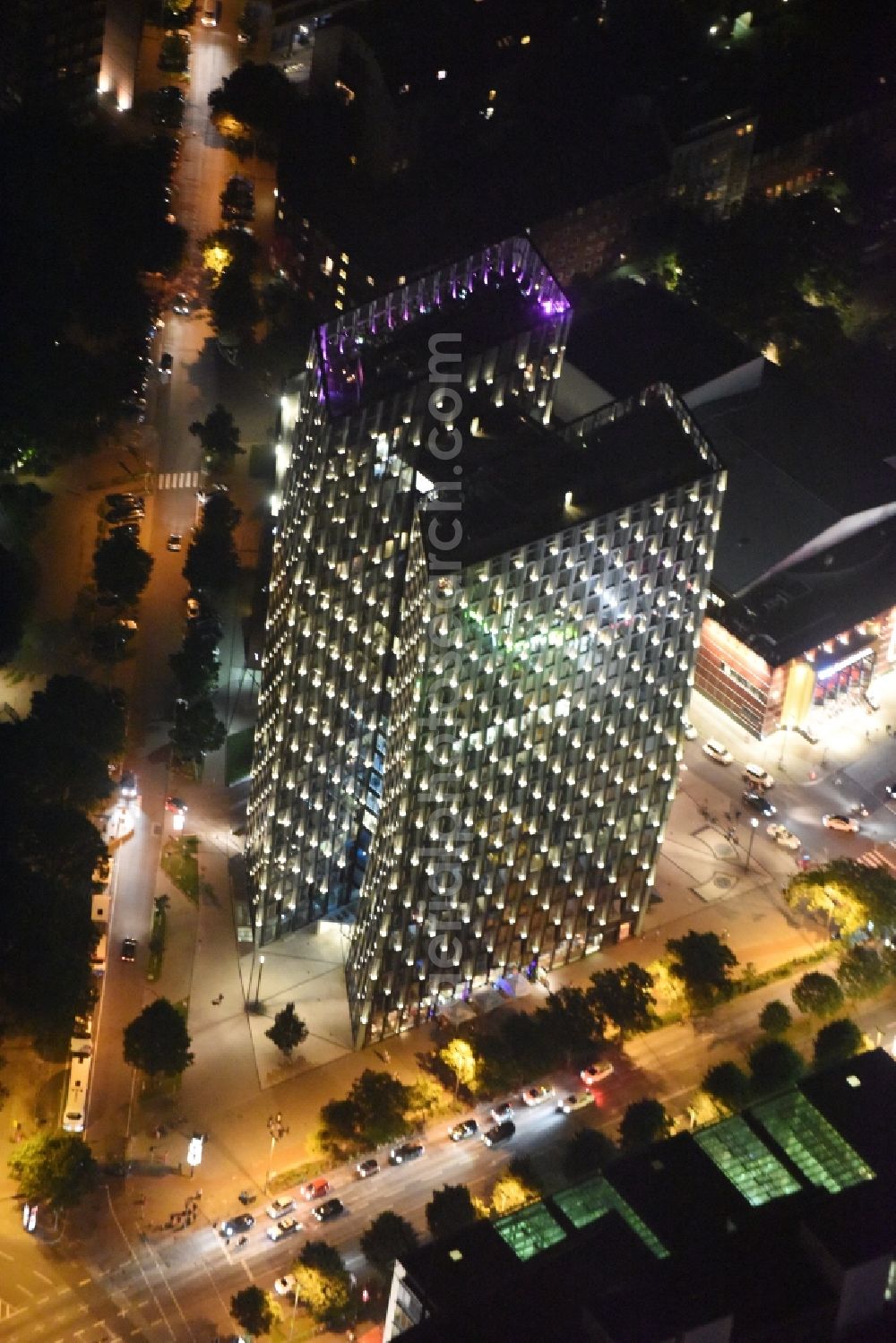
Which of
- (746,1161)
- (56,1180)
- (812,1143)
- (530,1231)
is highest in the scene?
(56,1180)

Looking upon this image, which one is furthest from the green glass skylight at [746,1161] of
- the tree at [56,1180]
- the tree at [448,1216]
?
the tree at [56,1180]

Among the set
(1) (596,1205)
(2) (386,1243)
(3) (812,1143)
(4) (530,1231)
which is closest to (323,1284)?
(2) (386,1243)

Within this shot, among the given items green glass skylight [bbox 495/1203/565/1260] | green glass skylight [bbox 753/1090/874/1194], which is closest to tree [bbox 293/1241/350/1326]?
A: green glass skylight [bbox 495/1203/565/1260]

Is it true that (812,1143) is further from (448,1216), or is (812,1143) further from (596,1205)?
(448,1216)

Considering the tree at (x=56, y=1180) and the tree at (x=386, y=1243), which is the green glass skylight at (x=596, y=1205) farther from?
the tree at (x=56, y=1180)

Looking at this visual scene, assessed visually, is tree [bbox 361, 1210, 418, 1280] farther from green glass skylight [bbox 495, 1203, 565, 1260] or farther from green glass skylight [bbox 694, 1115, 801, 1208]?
green glass skylight [bbox 694, 1115, 801, 1208]

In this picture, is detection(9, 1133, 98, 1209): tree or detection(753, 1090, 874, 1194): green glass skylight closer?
detection(753, 1090, 874, 1194): green glass skylight
